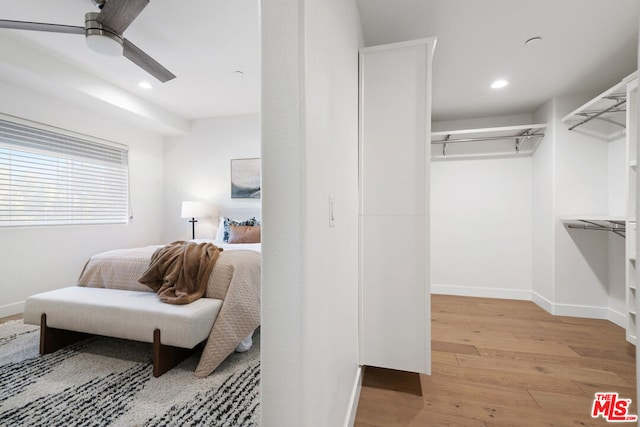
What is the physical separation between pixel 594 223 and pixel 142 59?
4342 mm

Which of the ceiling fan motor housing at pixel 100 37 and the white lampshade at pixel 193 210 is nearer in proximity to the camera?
the ceiling fan motor housing at pixel 100 37

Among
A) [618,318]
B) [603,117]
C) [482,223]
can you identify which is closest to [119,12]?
[482,223]

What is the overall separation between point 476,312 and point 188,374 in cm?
285

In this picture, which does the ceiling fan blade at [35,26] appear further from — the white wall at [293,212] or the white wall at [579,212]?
the white wall at [579,212]

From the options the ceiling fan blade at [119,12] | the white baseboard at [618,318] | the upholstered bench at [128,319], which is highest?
the ceiling fan blade at [119,12]

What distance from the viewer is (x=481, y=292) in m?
3.53

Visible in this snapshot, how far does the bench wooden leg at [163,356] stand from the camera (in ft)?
5.69

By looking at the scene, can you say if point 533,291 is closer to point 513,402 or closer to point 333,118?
point 513,402

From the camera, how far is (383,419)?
1463 mm

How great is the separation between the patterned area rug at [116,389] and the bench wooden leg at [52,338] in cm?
5

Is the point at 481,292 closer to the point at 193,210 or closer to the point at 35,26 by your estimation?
the point at 193,210

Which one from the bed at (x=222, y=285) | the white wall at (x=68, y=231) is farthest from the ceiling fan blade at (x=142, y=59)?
the white wall at (x=68, y=231)

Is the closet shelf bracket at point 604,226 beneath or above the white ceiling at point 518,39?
beneath

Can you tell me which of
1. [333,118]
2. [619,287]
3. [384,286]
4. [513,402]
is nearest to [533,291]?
[619,287]
